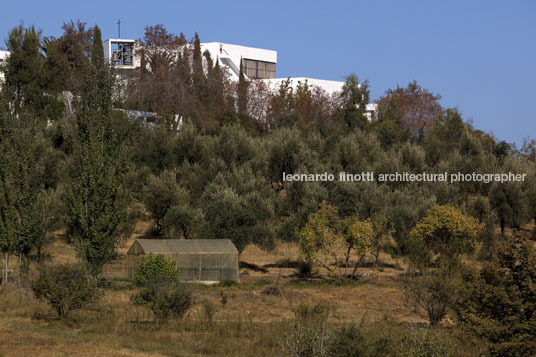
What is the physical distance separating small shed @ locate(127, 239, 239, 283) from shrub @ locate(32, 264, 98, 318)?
47.8 feet

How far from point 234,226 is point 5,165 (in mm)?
17697

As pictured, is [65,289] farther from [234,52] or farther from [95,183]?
[234,52]

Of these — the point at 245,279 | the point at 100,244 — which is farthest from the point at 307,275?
the point at 100,244

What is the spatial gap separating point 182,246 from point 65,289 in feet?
55.7

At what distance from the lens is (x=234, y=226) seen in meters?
48.8

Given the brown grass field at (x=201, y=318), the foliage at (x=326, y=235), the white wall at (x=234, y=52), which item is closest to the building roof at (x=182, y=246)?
the brown grass field at (x=201, y=318)

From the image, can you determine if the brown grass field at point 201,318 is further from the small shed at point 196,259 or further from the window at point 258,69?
the window at point 258,69

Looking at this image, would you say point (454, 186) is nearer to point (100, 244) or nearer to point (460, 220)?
point (460, 220)

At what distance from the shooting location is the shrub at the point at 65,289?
2639cm

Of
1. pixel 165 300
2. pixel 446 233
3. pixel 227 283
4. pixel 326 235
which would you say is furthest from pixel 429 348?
pixel 446 233

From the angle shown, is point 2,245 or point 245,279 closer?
point 2,245

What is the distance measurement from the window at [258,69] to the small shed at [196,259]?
100900 millimetres

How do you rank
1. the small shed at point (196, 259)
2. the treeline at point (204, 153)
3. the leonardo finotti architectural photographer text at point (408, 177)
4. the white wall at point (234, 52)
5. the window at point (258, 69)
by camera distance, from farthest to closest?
1. the window at point (258, 69)
2. the white wall at point (234, 52)
3. the leonardo finotti architectural photographer text at point (408, 177)
4. the small shed at point (196, 259)
5. the treeline at point (204, 153)

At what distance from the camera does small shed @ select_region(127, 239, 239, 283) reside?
42.3 m
